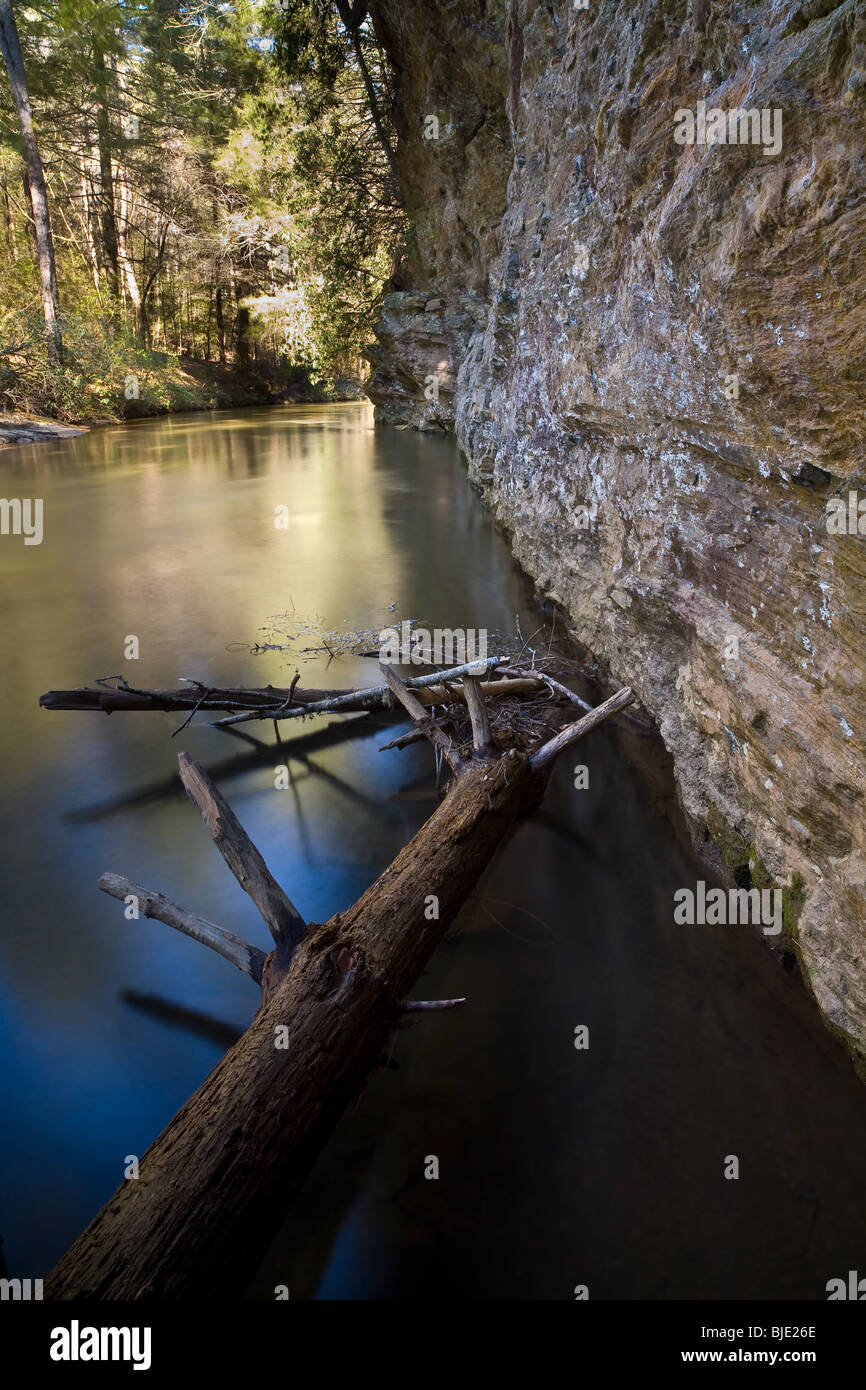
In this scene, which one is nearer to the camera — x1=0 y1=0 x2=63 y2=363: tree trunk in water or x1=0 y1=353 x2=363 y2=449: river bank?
x1=0 y1=0 x2=63 y2=363: tree trunk in water

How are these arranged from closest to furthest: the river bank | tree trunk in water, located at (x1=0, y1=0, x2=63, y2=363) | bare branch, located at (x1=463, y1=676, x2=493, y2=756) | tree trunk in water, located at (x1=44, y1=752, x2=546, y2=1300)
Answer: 1. tree trunk in water, located at (x1=44, y1=752, x2=546, y2=1300)
2. bare branch, located at (x1=463, y1=676, x2=493, y2=756)
3. tree trunk in water, located at (x1=0, y1=0, x2=63, y2=363)
4. the river bank

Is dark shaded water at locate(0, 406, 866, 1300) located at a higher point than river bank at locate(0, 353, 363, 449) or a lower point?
lower

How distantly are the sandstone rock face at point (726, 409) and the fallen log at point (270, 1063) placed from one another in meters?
1.38

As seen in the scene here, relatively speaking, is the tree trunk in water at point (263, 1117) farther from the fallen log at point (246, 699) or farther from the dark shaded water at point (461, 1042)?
the fallen log at point (246, 699)

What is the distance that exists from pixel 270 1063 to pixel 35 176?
85.3 feet

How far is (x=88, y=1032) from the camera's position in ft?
9.96

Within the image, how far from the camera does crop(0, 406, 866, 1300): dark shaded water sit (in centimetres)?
227

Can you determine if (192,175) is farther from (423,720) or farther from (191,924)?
(191,924)

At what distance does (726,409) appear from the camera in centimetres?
346

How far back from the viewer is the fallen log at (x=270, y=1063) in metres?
1.92

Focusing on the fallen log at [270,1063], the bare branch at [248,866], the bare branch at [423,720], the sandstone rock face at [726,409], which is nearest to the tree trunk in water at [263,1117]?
the fallen log at [270,1063]

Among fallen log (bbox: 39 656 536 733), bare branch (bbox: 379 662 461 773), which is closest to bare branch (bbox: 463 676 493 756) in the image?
bare branch (bbox: 379 662 461 773)

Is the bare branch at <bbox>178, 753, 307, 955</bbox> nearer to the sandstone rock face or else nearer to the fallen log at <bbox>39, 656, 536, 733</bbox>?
the fallen log at <bbox>39, 656, 536, 733</bbox>

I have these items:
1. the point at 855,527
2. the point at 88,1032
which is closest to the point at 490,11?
the point at 855,527
